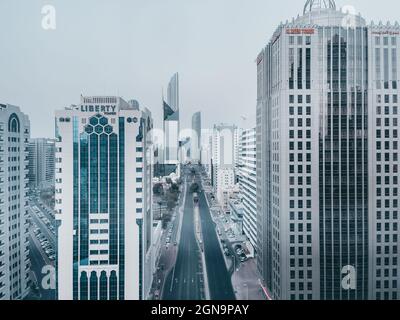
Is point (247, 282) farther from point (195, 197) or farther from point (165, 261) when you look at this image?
point (195, 197)

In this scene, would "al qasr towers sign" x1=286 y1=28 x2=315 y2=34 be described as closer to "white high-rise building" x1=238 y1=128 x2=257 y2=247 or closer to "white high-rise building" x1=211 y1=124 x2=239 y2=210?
"white high-rise building" x1=238 y1=128 x2=257 y2=247

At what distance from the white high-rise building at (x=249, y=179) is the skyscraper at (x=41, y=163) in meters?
4.66

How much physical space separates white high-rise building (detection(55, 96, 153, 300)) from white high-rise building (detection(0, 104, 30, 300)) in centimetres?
83

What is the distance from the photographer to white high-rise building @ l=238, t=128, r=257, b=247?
782cm

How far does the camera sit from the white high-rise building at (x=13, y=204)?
5.05 metres

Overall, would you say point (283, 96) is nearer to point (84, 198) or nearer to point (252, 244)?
point (84, 198)

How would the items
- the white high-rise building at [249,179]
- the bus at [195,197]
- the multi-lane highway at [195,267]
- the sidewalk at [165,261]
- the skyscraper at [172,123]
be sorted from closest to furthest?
1. the skyscraper at [172,123]
2. the multi-lane highway at [195,267]
3. the sidewalk at [165,261]
4. the white high-rise building at [249,179]
5. the bus at [195,197]

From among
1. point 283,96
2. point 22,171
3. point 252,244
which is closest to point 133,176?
point 22,171

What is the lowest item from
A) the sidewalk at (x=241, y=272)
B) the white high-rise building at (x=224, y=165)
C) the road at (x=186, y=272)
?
the sidewalk at (x=241, y=272)

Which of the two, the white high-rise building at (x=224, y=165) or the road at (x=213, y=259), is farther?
the white high-rise building at (x=224, y=165)

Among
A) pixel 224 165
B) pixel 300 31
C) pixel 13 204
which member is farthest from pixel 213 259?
pixel 224 165

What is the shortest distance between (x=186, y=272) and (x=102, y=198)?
2019 mm

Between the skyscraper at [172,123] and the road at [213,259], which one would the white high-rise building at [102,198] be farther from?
the road at [213,259]

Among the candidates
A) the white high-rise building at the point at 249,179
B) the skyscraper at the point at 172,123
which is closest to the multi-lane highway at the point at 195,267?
the white high-rise building at the point at 249,179
